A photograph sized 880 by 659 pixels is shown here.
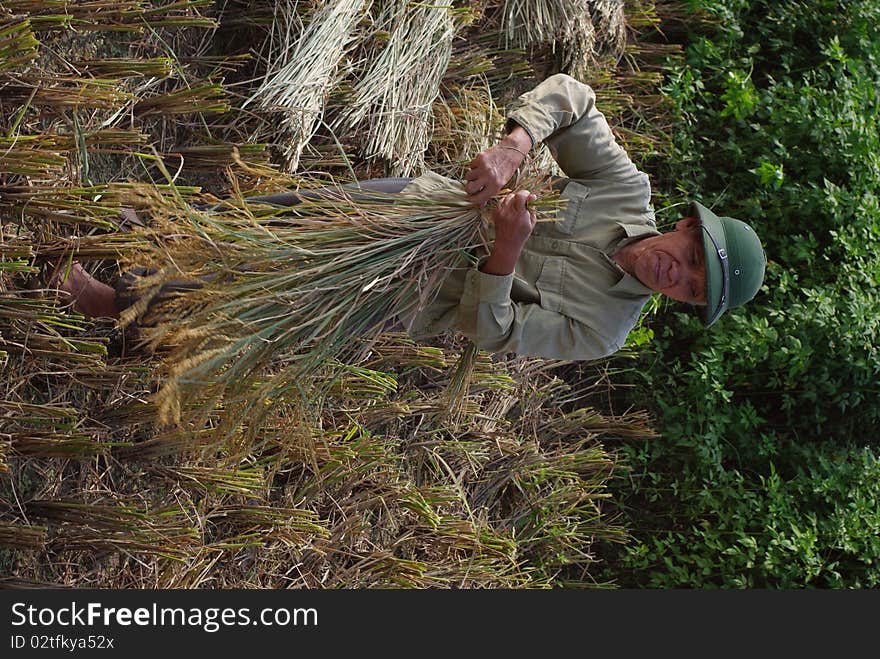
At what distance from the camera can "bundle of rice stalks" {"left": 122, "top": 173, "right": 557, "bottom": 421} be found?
1664 mm

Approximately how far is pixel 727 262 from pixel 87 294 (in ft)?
4.81

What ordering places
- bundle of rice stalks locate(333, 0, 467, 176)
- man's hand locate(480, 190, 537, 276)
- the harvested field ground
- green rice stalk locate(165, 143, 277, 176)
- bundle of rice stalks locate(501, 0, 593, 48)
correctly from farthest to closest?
bundle of rice stalks locate(501, 0, 593, 48) < bundle of rice stalks locate(333, 0, 467, 176) < green rice stalk locate(165, 143, 277, 176) < the harvested field ground < man's hand locate(480, 190, 537, 276)

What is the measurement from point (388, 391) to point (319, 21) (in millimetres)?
1218

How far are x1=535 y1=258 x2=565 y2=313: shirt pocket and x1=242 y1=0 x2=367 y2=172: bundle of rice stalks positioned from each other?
87 centimetres

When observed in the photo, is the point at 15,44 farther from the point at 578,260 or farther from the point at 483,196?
the point at 578,260

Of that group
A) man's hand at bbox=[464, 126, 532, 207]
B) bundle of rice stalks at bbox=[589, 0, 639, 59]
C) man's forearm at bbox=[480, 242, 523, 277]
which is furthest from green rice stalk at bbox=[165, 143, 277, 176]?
bundle of rice stalks at bbox=[589, 0, 639, 59]

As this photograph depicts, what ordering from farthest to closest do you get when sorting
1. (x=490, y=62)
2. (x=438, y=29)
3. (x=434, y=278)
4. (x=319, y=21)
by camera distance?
(x=490, y=62) < (x=438, y=29) < (x=319, y=21) < (x=434, y=278)

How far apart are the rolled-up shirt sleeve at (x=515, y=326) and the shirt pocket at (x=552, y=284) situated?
0.02 m

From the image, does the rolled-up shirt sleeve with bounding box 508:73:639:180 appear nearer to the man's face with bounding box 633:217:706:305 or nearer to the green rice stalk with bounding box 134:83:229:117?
the man's face with bounding box 633:217:706:305

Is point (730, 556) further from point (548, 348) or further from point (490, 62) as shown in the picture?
point (490, 62)

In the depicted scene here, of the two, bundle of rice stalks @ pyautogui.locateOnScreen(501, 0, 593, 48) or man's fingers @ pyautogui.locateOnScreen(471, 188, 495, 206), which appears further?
bundle of rice stalks @ pyautogui.locateOnScreen(501, 0, 593, 48)

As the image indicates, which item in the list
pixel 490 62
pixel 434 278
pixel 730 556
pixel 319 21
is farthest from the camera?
pixel 730 556

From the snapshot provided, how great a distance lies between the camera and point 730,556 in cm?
349

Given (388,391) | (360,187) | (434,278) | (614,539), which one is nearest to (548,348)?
(434,278)
